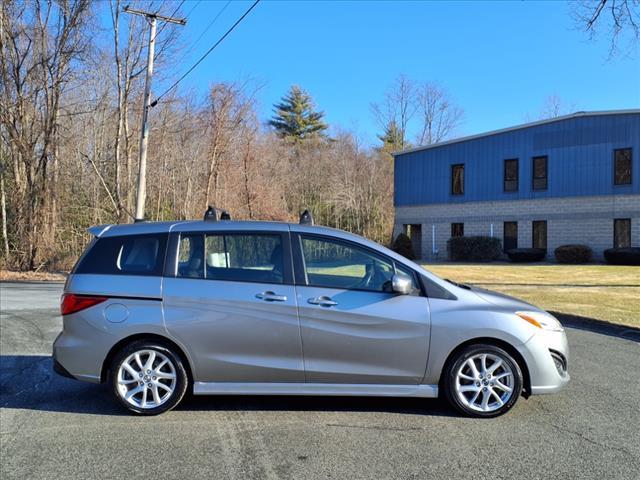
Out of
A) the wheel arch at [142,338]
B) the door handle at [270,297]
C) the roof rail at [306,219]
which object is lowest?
the wheel arch at [142,338]

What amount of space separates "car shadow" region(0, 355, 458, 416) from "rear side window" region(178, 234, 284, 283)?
1217 mm

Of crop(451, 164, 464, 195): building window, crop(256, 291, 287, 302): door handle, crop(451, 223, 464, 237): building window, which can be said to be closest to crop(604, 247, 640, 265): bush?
crop(451, 223, 464, 237): building window

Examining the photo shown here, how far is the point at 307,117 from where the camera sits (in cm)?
6147

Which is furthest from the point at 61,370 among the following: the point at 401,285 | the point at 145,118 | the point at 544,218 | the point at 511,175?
the point at 511,175

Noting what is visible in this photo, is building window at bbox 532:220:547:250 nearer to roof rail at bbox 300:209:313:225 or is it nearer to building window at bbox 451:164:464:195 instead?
building window at bbox 451:164:464:195

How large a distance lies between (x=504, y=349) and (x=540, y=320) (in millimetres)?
428

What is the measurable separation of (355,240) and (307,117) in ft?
192

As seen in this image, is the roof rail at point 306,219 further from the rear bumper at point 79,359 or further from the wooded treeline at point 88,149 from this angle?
the wooded treeline at point 88,149

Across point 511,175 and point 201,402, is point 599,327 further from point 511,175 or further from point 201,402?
point 511,175

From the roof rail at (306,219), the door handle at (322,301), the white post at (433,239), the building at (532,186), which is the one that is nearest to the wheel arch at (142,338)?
the door handle at (322,301)

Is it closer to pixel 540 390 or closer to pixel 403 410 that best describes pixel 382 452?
pixel 403 410

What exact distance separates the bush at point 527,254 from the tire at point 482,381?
27.5 meters

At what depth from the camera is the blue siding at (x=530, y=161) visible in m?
29.3

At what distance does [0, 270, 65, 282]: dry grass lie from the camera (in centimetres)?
2102
